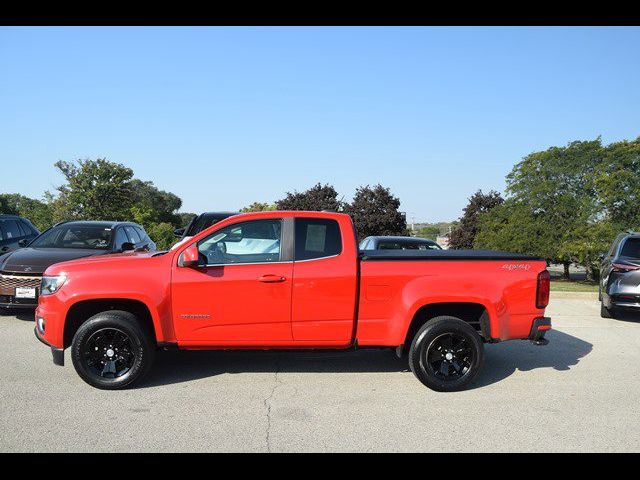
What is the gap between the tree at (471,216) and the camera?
179 ft

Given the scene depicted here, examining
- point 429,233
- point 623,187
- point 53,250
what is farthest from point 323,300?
point 429,233

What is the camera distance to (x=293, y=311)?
17.9 ft

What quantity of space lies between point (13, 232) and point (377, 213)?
40.0 meters

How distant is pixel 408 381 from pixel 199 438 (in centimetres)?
258

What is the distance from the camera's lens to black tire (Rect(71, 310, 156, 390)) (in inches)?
210

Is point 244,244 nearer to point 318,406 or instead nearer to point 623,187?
point 318,406

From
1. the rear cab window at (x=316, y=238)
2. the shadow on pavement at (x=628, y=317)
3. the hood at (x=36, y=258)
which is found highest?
the rear cab window at (x=316, y=238)

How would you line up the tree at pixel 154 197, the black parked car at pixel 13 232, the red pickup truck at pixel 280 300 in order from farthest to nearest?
the tree at pixel 154 197
the black parked car at pixel 13 232
the red pickup truck at pixel 280 300

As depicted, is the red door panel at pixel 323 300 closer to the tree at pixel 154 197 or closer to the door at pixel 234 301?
the door at pixel 234 301

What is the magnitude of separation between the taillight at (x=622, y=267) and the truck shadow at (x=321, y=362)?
260 centimetres

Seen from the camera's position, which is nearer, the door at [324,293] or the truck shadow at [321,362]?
the door at [324,293]

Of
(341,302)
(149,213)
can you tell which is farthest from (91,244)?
(149,213)

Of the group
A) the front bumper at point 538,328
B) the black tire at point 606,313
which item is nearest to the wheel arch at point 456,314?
the front bumper at point 538,328

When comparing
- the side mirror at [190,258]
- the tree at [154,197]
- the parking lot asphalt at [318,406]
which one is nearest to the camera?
the parking lot asphalt at [318,406]
